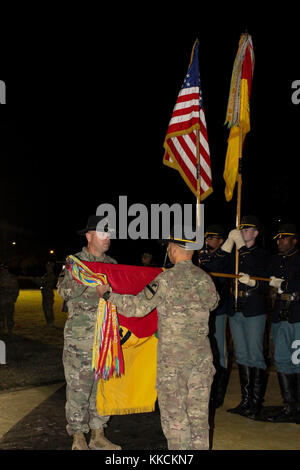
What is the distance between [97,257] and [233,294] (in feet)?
7.31

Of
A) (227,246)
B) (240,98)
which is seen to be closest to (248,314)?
(227,246)

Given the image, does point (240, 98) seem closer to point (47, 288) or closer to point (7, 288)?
point (7, 288)

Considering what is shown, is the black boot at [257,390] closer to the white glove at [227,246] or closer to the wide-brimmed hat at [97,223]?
the white glove at [227,246]

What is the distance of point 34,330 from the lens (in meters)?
14.1

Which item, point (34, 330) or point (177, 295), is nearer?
point (177, 295)

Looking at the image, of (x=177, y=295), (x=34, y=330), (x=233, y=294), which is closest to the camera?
(x=177, y=295)

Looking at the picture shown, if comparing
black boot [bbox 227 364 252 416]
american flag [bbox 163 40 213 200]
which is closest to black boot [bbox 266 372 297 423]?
black boot [bbox 227 364 252 416]

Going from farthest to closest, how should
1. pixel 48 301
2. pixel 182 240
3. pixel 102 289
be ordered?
pixel 48 301 < pixel 102 289 < pixel 182 240

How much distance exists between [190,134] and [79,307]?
3.12m

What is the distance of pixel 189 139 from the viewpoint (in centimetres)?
670

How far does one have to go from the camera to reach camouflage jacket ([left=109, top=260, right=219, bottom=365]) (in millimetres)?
4012

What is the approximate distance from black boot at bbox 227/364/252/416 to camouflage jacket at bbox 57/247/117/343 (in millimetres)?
2394
